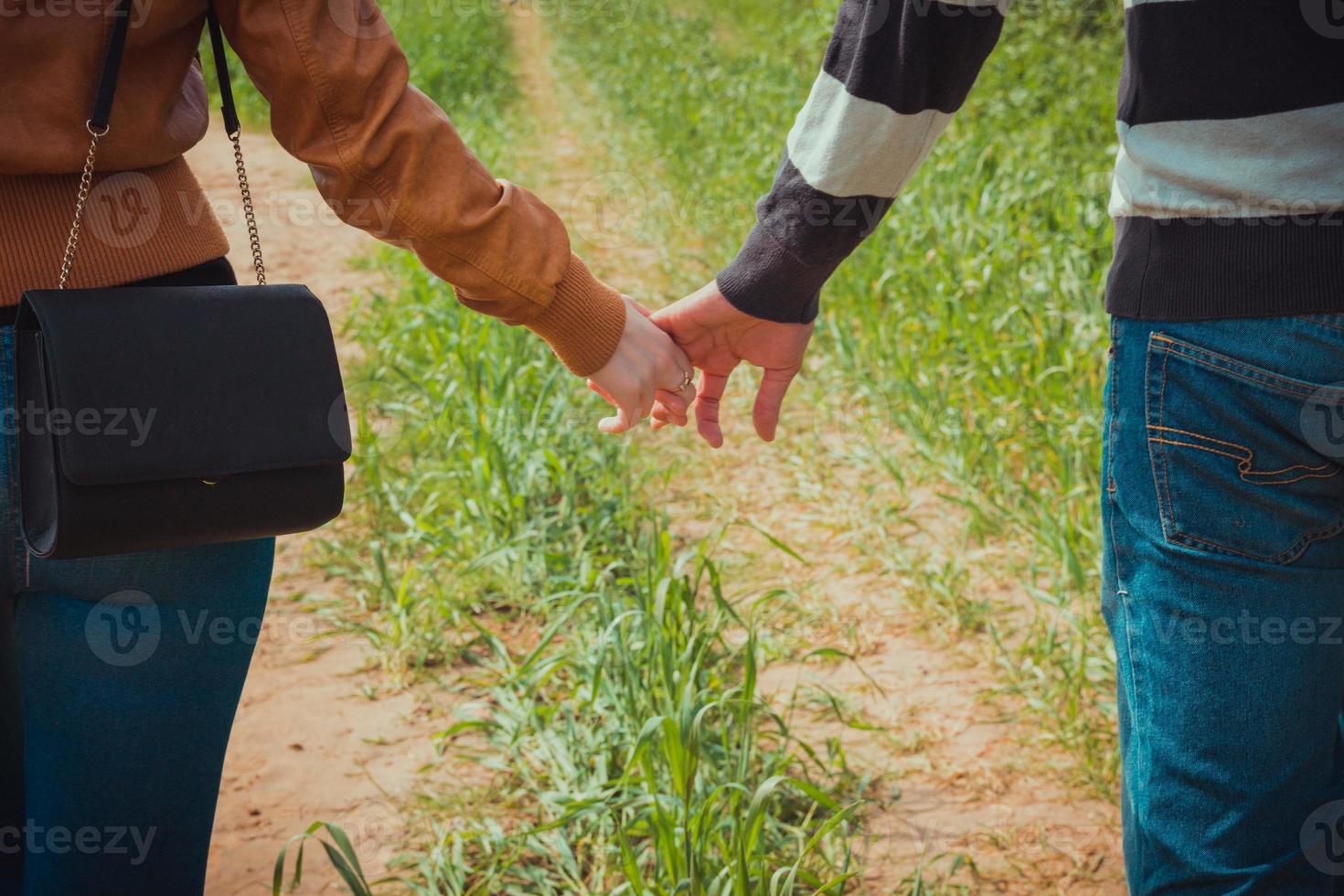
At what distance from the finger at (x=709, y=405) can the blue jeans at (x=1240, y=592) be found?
3.64 feet

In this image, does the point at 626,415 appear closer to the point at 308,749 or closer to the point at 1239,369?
the point at 1239,369

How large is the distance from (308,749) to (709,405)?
1.32 metres

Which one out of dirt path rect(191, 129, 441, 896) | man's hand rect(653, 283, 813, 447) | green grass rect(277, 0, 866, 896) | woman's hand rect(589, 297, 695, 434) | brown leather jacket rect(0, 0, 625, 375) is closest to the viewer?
brown leather jacket rect(0, 0, 625, 375)

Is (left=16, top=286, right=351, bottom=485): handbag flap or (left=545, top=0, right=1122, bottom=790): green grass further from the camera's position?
(left=545, top=0, right=1122, bottom=790): green grass

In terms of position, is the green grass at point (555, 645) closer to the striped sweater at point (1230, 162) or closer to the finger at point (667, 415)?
the finger at point (667, 415)

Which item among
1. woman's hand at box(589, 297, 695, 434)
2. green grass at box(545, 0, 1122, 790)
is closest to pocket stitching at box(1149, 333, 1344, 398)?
woman's hand at box(589, 297, 695, 434)

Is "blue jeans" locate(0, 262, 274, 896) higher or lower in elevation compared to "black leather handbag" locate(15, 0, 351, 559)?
lower

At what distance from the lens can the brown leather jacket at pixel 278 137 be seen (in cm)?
120

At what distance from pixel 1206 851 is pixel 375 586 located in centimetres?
266

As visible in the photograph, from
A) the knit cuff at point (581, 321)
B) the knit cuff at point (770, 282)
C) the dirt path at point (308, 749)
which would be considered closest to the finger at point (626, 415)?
the knit cuff at point (581, 321)

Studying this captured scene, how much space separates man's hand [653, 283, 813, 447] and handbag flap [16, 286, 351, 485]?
867mm

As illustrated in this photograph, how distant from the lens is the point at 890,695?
3039 mm

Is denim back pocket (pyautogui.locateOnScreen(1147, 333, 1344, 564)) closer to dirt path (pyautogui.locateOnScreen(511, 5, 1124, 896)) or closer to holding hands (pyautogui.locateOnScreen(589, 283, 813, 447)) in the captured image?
holding hands (pyautogui.locateOnScreen(589, 283, 813, 447))

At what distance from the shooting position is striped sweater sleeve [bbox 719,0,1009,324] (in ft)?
5.54
